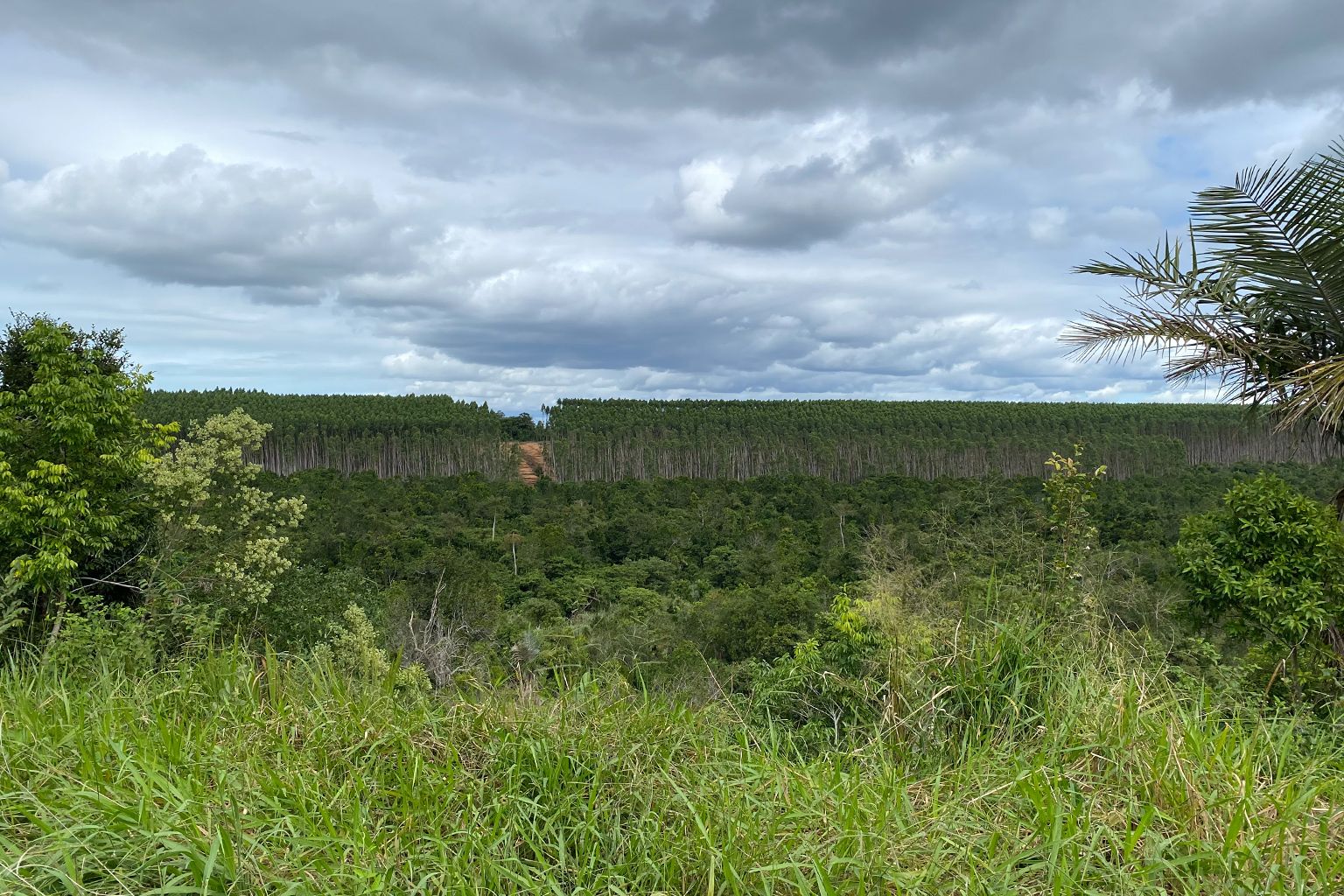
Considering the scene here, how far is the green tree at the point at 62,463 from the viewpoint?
44.0ft

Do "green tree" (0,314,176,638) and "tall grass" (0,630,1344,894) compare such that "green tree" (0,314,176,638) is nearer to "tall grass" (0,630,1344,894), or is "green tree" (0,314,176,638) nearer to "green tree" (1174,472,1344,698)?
"tall grass" (0,630,1344,894)

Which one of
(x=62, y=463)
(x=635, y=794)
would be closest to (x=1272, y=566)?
(x=635, y=794)

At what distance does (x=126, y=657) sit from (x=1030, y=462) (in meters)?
105

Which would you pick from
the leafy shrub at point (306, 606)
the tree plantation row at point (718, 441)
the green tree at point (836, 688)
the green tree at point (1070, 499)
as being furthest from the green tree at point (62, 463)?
the tree plantation row at point (718, 441)

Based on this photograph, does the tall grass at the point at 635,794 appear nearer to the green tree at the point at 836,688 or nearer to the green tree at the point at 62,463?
the green tree at the point at 836,688

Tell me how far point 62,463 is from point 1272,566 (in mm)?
18846

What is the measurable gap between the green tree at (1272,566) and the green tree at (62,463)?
1710cm

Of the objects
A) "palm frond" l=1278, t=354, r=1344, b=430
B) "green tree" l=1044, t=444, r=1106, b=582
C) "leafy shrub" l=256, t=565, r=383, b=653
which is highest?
"palm frond" l=1278, t=354, r=1344, b=430

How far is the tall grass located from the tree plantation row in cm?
8898

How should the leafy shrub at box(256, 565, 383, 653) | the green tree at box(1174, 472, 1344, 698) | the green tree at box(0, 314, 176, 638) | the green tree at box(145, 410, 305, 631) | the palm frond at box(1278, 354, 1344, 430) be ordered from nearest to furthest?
the palm frond at box(1278, 354, 1344, 430), the green tree at box(1174, 472, 1344, 698), the green tree at box(0, 314, 176, 638), the green tree at box(145, 410, 305, 631), the leafy shrub at box(256, 565, 383, 653)

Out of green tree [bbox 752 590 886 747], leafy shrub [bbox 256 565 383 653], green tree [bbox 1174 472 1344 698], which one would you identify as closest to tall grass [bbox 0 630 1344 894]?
green tree [bbox 752 590 886 747]

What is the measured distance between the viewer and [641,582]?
42.6m

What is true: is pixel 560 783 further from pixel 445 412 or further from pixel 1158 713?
pixel 445 412

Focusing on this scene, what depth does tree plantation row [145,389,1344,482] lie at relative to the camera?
94.1 meters
